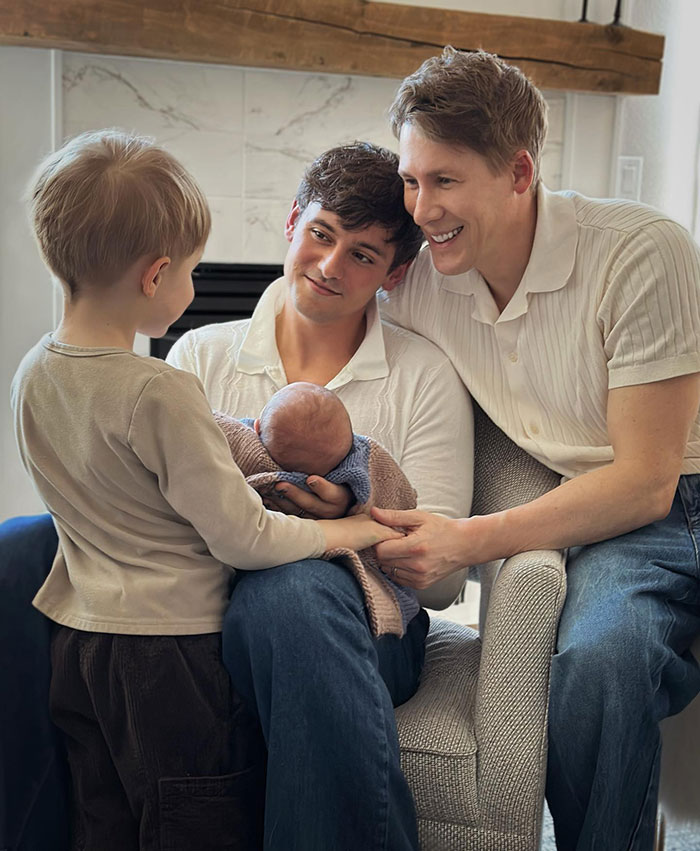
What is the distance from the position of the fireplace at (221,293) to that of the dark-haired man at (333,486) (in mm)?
1149

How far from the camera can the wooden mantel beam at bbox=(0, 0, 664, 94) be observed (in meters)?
2.48

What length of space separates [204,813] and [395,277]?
0.95m

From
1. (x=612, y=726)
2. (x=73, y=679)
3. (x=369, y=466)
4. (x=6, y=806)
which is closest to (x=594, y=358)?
(x=369, y=466)

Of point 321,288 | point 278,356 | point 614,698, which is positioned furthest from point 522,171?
point 614,698

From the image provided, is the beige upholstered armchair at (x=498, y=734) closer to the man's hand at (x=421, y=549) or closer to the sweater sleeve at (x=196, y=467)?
the man's hand at (x=421, y=549)

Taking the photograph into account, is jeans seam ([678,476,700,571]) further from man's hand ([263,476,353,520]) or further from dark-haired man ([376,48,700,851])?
man's hand ([263,476,353,520])

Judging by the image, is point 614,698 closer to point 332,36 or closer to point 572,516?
point 572,516

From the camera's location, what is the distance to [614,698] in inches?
50.8

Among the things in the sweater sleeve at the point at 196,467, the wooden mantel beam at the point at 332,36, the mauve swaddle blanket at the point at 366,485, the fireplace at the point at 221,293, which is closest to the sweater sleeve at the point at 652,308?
the mauve swaddle blanket at the point at 366,485

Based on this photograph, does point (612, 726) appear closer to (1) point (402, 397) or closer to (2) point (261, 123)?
(1) point (402, 397)

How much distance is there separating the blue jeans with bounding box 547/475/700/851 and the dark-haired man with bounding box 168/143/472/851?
0.23 m

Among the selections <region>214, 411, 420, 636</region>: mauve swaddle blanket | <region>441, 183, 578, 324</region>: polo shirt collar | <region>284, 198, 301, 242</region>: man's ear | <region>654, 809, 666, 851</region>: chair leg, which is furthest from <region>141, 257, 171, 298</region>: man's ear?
<region>654, 809, 666, 851</region>: chair leg

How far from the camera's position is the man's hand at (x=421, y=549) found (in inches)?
54.7

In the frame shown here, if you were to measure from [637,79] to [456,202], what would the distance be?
68.7 inches
